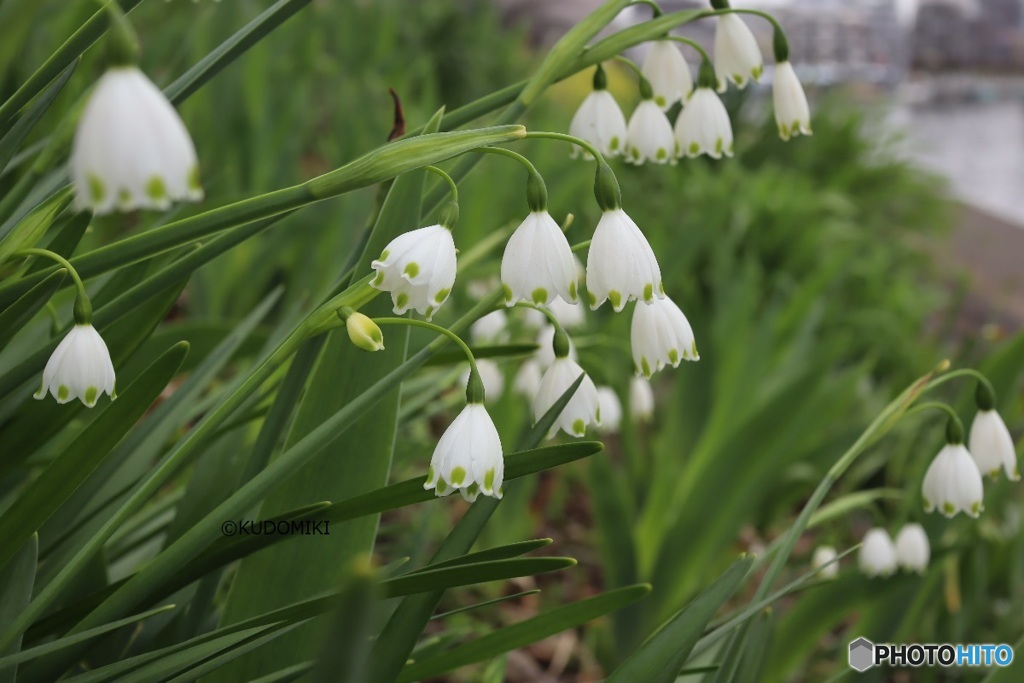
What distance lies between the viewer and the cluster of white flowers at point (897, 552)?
49.1 inches

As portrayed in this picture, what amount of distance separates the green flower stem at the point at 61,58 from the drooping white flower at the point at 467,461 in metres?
0.33

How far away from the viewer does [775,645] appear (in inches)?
56.3

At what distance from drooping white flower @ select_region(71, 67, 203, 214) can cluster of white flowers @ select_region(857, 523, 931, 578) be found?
1.06 m

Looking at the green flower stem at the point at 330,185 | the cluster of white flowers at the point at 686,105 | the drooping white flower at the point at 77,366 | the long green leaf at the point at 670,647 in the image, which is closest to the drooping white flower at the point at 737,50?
the cluster of white flowers at the point at 686,105

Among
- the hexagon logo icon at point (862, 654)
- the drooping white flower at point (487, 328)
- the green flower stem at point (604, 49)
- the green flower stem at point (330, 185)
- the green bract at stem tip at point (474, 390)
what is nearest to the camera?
the green flower stem at point (330, 185)

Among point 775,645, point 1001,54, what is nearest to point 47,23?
point 775,645

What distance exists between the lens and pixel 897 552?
126 centimetres

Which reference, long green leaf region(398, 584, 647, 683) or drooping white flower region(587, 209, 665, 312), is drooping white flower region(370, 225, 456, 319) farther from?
long green leaf region(398, 584, 647, 683)

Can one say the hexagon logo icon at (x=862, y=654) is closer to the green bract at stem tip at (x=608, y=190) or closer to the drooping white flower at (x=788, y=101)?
the drooping white flower at (x=788, y=101)

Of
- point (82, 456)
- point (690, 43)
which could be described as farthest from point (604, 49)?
point (82, 456)

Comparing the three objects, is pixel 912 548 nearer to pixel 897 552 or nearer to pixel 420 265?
pixel 897 552

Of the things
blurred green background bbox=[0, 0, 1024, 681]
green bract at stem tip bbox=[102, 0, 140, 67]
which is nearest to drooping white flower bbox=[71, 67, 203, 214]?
green bract at stem tip bbox=[102, 0, 140, 67]

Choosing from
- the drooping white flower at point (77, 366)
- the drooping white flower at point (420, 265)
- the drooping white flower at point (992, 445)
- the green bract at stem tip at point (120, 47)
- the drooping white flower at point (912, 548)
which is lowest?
the green bract at stem tip at point (120, 47)

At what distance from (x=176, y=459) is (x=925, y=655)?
3.94ft
